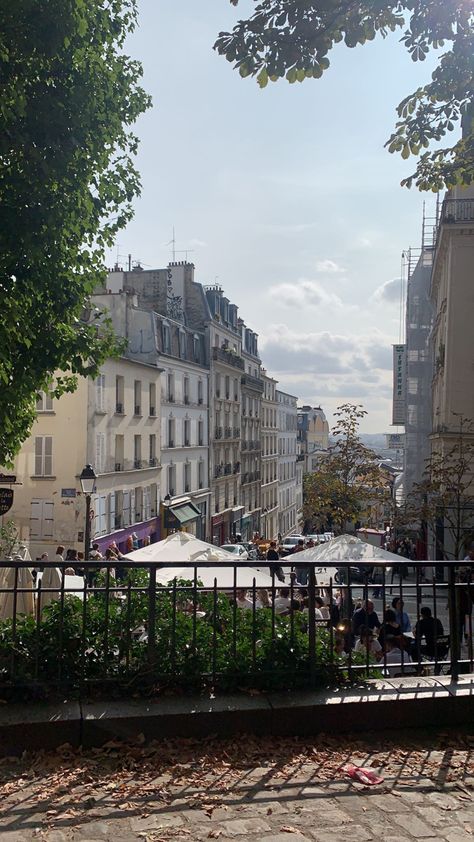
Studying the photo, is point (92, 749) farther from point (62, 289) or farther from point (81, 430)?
point (81, 430)

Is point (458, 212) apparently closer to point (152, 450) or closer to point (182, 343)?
point (152, 450)

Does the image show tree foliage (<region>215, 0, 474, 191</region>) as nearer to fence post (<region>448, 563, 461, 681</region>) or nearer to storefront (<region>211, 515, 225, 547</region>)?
fence post (<region>448, 563, 461, 681</region>)

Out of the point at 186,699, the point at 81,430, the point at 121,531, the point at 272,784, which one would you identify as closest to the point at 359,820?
the point at 272,784

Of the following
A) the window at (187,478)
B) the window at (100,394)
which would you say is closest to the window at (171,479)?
the window at (187,478)

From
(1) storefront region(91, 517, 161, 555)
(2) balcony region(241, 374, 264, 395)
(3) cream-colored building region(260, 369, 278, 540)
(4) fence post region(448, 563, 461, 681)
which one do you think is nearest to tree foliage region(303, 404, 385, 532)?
(1) storefront region(91, 517, 161, 555)

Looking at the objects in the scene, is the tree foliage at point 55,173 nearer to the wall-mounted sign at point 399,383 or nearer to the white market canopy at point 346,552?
the white market canopy at point 346,552

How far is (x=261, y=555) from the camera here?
A: 31.4 metres

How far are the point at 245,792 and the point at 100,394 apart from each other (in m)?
28.0

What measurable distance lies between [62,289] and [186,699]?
5159mm

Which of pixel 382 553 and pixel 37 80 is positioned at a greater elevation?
pixel 37 80

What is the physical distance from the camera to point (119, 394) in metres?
33.5

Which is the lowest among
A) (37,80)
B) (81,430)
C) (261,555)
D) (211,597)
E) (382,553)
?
(261,555)

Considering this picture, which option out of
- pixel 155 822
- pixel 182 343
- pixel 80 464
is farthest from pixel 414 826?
pixel 182 343

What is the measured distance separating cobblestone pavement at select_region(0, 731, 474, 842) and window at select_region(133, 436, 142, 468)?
31.0 meters
